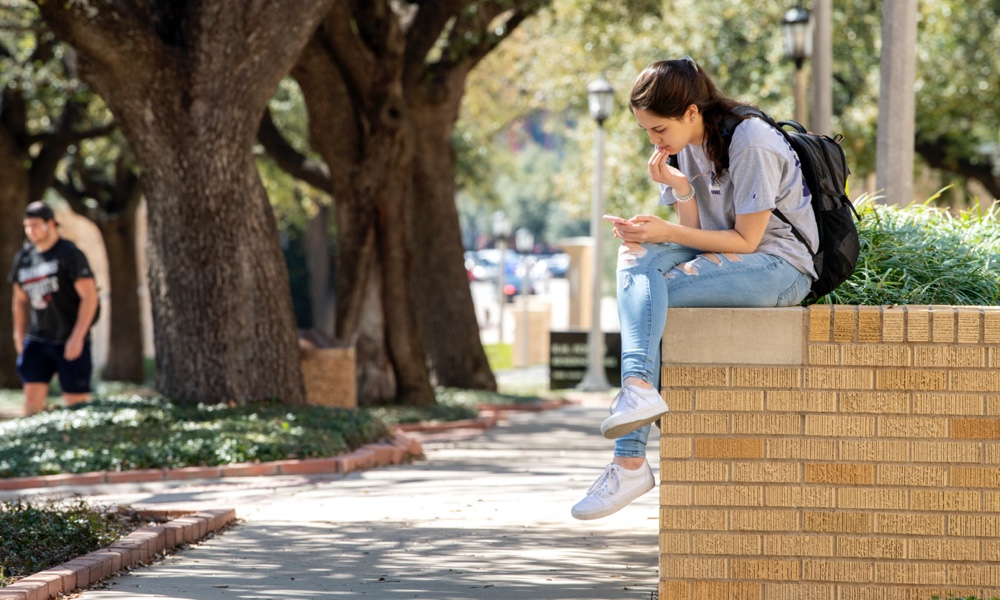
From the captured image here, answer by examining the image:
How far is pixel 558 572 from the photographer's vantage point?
5637mm

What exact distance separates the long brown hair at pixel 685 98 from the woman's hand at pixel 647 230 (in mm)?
342

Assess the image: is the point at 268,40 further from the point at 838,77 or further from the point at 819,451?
the point at 838,77

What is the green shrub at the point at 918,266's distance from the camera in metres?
5.29

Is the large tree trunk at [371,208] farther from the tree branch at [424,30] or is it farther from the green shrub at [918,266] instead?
the green shrub at [918,266]

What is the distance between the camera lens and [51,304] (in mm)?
10375

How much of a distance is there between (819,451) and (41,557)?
3200mm

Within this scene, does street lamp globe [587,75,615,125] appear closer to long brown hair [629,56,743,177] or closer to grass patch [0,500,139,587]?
grass patch [0,500,139,587]

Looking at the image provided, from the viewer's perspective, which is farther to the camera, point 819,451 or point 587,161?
point 587,161

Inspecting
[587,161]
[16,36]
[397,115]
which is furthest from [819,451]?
[587,161]

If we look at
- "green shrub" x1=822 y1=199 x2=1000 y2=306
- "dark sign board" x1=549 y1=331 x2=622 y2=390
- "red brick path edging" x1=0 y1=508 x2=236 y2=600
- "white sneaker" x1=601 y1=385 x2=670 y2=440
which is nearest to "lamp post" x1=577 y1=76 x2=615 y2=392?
"dark sign board" x1=549 y1=331 x2=622 y2=390

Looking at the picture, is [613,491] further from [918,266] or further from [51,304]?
[51,304]

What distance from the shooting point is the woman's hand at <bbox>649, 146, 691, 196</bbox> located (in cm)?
484

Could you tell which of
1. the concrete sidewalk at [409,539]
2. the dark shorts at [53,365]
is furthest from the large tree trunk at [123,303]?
the concrete sidewalk at [409,539]

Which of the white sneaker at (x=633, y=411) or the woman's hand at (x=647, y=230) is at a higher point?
the woman's hand at (x=647, y=230)
